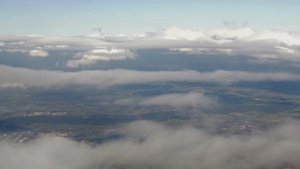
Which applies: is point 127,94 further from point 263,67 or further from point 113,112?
point 263,67

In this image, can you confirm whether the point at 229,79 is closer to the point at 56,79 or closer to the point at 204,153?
the point at 56,79

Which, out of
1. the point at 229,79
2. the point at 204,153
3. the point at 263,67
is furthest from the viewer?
the point at 263,67

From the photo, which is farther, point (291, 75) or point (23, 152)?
point (291, 75)

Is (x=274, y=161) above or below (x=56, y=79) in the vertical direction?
below

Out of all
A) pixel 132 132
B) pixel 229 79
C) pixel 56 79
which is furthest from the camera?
pixel 229 79

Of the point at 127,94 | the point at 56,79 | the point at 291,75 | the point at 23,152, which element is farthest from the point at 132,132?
the point at 291,75

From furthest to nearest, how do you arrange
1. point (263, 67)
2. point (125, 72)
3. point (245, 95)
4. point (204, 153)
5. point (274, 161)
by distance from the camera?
point (263, 67), point (125, 72), point (245, 95), point (204, 153), point (274, 161)

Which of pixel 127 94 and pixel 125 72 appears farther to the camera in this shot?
pixel 125 72

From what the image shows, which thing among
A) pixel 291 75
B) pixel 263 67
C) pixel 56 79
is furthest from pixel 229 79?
pixel 56 79

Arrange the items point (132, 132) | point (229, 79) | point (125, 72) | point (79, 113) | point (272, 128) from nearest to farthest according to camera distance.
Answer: point (132, 132) < point (272, 128) < point (79, 113) < point (229, 79) < point (125, 72)
